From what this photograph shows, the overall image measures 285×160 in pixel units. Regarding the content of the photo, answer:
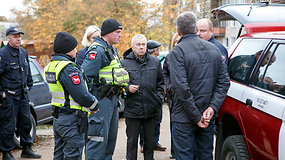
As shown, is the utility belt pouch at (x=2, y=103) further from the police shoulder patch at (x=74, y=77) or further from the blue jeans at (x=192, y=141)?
the blue jeans at (x=192, y=141)

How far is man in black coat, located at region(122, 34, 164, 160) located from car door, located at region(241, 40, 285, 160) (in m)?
1.47

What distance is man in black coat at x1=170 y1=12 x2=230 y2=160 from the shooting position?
328 cm

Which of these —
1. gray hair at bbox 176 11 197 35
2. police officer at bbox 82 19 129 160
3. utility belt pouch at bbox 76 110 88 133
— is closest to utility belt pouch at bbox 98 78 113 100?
police officer at bbox 82 19 129 160

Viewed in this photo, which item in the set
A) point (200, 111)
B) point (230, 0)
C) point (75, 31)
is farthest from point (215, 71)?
point (230, 0)

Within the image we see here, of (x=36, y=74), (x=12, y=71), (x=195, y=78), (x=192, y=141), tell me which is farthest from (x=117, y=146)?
(x=195, y=78)

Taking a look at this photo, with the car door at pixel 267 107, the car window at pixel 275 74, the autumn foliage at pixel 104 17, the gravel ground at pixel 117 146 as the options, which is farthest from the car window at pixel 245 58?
the autumn foliage at pixel 104 17

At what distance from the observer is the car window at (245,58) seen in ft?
11.4

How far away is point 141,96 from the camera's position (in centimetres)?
443

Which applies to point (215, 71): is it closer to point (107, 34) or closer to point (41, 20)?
point (107, 34)

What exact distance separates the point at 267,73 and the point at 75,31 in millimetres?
21505

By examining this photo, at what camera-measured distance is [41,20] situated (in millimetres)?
20641

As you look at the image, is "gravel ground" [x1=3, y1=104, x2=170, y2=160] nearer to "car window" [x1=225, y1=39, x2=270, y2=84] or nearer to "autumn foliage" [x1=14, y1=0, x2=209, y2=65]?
"car window" [x1=225, y1=39, x2=270, y2=84]

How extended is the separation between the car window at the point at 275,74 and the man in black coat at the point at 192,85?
432 mm

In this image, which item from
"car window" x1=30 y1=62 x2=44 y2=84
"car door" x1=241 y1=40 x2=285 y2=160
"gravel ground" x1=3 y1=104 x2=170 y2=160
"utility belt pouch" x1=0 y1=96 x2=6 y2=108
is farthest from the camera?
"car window" x1=30 y1=62 x2=44 y2=84
